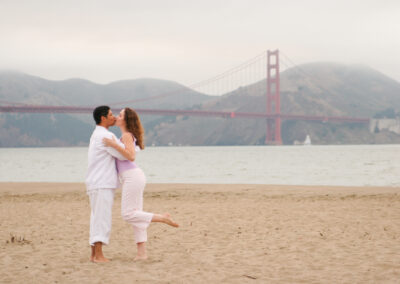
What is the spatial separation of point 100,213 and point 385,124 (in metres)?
112

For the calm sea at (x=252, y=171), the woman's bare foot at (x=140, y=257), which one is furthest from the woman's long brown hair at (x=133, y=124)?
the calm sea at (x=252, y=171)

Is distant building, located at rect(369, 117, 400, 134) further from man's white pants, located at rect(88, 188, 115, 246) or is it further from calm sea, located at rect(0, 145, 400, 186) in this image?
man's white pants, located at rect(88, 188, 115, 246)

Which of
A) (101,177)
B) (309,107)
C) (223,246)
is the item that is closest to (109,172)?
(101,177)

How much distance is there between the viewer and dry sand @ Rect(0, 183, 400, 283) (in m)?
4.50

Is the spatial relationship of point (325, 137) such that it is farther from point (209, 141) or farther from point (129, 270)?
point (129, 270)

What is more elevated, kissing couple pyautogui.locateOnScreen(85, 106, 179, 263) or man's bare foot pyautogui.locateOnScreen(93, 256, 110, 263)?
kissing couple pyautogui.locateOnScreen(85, 106, 179, 263)

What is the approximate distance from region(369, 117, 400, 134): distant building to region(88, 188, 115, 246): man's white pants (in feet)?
345

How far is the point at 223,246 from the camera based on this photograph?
588 centimetres

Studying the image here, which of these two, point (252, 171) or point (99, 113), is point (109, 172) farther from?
point (252, 171)

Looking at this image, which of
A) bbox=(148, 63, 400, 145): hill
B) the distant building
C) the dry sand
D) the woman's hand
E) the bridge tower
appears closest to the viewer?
the dry sand

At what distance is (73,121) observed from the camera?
142 metres

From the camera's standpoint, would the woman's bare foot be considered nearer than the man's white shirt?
No

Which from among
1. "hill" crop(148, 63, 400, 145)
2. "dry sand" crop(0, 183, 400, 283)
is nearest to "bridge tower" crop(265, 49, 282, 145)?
"hill" crop(148, 63, 400, 145)

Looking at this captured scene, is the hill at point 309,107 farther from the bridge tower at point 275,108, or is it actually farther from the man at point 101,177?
the man at point 101,177
